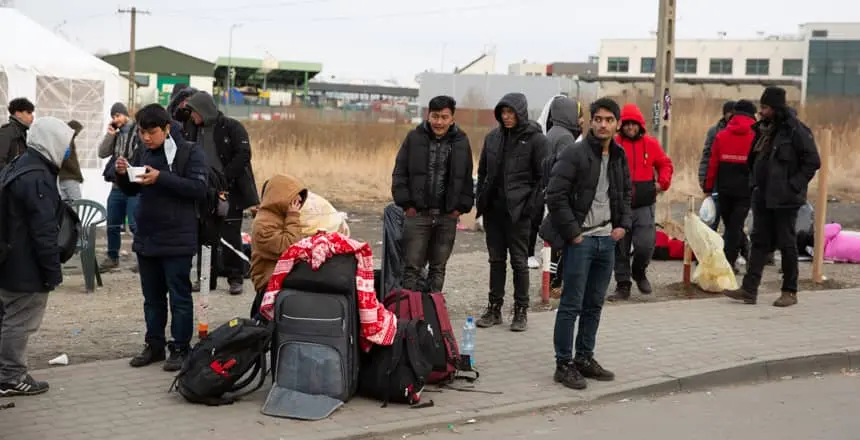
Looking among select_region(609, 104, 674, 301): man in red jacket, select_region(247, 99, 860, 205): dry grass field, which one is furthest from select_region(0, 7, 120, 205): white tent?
select_region(609, 104, 674, 301): man in red jacket

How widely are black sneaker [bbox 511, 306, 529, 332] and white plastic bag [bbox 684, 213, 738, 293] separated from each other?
9.62ft

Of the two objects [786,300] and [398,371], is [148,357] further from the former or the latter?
[786,300]

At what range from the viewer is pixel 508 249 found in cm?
952

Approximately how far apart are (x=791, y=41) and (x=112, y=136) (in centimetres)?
10452

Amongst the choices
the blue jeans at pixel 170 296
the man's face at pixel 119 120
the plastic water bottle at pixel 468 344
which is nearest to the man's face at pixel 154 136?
the blue jeans at pixel 170 296

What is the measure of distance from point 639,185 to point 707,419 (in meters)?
3.87

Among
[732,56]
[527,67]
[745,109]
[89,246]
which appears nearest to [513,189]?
[745,109]

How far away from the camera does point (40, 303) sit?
23.4ft

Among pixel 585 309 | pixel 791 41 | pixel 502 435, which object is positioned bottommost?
pixel 502 435

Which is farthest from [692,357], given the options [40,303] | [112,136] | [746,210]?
[112,136]

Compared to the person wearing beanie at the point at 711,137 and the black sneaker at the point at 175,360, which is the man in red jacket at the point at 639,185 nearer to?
the person wearing beanie at the point at 711,137

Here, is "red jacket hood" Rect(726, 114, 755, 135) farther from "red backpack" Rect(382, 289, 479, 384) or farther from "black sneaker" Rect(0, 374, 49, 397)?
"black sneaker" Rect(0, 374, 49, 397)

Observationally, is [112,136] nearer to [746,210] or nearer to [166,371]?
[166,371]

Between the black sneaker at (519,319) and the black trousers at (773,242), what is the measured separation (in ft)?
9.20
